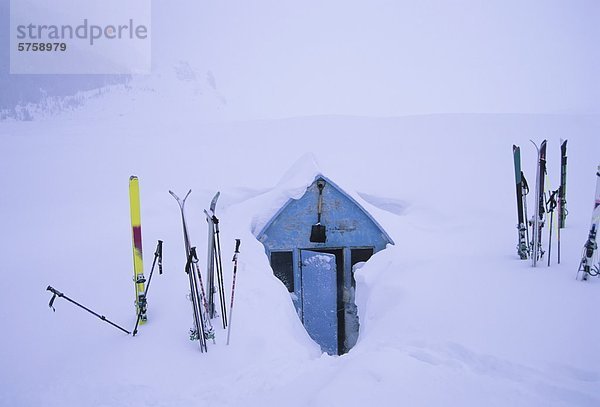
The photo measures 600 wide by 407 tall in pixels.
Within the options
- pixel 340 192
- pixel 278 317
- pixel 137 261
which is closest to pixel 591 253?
pixel 340 192

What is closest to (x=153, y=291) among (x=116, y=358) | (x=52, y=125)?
(x=116, y=358)

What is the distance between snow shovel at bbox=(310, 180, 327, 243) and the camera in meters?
7.11

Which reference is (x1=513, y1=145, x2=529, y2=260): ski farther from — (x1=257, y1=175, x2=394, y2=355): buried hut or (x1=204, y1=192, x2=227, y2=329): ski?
(x1=204, y1=192, x2=227, y2=329): ski

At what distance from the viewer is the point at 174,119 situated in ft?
98.8

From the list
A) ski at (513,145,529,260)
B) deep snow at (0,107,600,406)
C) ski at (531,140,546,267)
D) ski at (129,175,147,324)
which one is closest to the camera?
deep snow at (0,107,600,406)

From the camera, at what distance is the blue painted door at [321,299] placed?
6.81 meters

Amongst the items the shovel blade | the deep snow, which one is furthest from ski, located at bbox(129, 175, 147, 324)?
the shovel blade

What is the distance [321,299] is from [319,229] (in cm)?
135

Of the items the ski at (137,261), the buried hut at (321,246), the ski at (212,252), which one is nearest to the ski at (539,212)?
the buried hut at (321,246)

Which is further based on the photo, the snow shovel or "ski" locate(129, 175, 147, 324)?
the snow shovel

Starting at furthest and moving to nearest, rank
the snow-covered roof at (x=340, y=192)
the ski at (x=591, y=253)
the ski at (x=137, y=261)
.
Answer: the snow-covered roof at (x=340, y=192)
the ski at (x=591, y=253)
the ski at (x=137, y=261)

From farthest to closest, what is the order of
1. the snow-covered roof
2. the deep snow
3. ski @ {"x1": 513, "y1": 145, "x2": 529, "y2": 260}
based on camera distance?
the snow-covered roof, ski @ {"x1": 513, "y1": 145, "x2": 529, "y2": 260}, the deep snow

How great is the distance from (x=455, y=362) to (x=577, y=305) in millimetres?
1843

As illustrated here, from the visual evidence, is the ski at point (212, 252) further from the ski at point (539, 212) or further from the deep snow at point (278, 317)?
the ski at point (539, 212)
